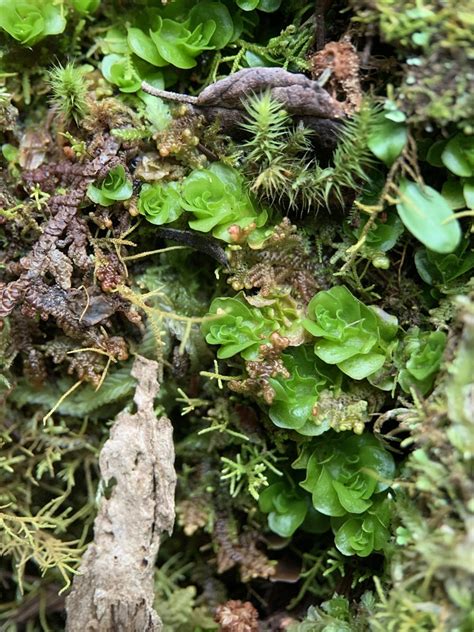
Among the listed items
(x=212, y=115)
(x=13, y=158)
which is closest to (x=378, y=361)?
(x=212, y=115)

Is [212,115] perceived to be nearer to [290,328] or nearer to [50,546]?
[290,328]

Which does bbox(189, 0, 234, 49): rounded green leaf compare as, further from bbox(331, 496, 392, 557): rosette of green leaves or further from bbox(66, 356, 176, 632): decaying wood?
bbox(331, 496, 392, 557): rosette of green leaves

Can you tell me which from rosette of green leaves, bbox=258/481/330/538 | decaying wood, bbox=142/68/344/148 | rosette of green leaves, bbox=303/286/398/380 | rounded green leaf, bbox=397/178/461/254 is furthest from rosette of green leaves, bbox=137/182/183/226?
rosette of green leaves, bbox=258/481/330/538

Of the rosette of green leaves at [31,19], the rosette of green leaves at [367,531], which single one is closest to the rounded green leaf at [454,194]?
the rosette of green leaves at [367,531]

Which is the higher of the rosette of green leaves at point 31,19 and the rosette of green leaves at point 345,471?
the rosette of green leaves at point 31,19

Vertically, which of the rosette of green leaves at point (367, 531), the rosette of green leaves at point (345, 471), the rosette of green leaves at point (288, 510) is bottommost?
the rosette of green leaves at point (288, 510)

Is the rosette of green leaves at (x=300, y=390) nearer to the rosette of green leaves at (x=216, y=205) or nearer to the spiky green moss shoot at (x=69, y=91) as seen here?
the rosette of green leaves at (x=216, y=205)
